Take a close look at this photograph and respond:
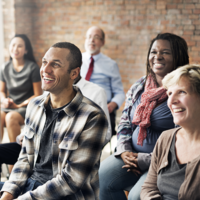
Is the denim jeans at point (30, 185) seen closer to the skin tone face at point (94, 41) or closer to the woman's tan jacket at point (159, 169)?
the woman's tan jacket at point (159, 169)

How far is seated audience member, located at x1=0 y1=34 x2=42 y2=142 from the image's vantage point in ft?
9.36

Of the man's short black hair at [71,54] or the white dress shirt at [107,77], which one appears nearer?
the man's short black hair at [71,54]

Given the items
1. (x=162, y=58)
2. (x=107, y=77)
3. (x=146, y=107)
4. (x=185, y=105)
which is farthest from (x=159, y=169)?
(x=107, y=77)

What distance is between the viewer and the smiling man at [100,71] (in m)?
2.80

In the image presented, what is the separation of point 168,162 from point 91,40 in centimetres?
212

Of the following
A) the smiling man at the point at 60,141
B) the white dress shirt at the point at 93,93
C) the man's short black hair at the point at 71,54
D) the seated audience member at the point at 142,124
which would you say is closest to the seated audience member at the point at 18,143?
the white dress shirt at the point at 93,93

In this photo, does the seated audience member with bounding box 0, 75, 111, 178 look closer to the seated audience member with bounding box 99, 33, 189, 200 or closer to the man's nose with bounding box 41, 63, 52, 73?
the seated audience member with bounding box 99, 33, 189, 200

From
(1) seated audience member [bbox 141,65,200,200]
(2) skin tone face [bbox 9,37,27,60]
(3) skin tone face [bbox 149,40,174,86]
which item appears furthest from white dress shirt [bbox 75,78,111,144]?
(2) skin tone face [bbox 9,37,27,60]

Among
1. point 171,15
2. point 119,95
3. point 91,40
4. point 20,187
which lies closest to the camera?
point 20,187

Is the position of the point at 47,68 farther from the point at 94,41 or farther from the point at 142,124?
the point at 94,41

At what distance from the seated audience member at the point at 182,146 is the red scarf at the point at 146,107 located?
0.43m

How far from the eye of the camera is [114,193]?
5.19ft

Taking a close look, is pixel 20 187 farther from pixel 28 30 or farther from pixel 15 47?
pixel 28 30

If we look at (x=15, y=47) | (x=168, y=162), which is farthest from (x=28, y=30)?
(x=168, y=162)
